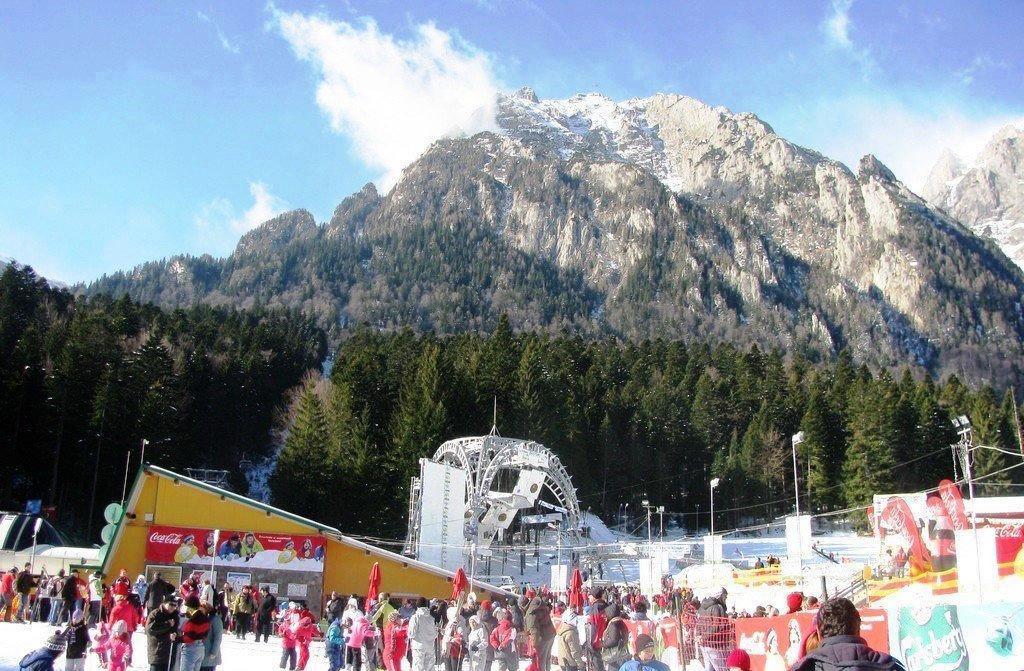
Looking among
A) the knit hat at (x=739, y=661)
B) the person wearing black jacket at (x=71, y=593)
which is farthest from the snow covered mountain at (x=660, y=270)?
the knit hat at (x=739, y=661)

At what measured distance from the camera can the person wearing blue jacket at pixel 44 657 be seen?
9602 millimetres

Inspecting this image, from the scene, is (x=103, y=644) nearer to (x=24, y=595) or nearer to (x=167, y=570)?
(x=24, y=595)

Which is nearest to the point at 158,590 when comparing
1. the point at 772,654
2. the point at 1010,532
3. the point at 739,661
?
the point at 772,654

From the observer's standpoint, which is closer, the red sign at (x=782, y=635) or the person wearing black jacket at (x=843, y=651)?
the person wearing black jacket at (x=843, y=651)

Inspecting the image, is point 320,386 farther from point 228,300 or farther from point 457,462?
point 228,300

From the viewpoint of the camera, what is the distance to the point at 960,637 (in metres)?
10.7

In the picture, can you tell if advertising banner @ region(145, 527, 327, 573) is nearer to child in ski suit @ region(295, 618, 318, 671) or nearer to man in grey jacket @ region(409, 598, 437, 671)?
child in ski suit @ region(295, 618, 318, 671)

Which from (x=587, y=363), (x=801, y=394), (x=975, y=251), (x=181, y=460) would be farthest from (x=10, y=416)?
(x=975, y=251)

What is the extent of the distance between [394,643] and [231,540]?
15.8 meters

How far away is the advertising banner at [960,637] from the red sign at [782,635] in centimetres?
23

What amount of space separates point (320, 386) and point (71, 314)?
21213mm

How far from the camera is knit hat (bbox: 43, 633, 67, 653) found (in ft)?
31.7

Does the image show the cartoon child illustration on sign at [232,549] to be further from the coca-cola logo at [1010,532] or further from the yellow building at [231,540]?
the coca-cola logo at [1010,532]

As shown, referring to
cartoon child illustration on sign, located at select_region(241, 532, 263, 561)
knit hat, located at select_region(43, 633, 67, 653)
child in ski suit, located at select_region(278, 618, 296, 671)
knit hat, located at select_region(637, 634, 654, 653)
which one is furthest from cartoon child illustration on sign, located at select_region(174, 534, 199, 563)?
knit hat, located at select_region(637, 634, 654, 653)
